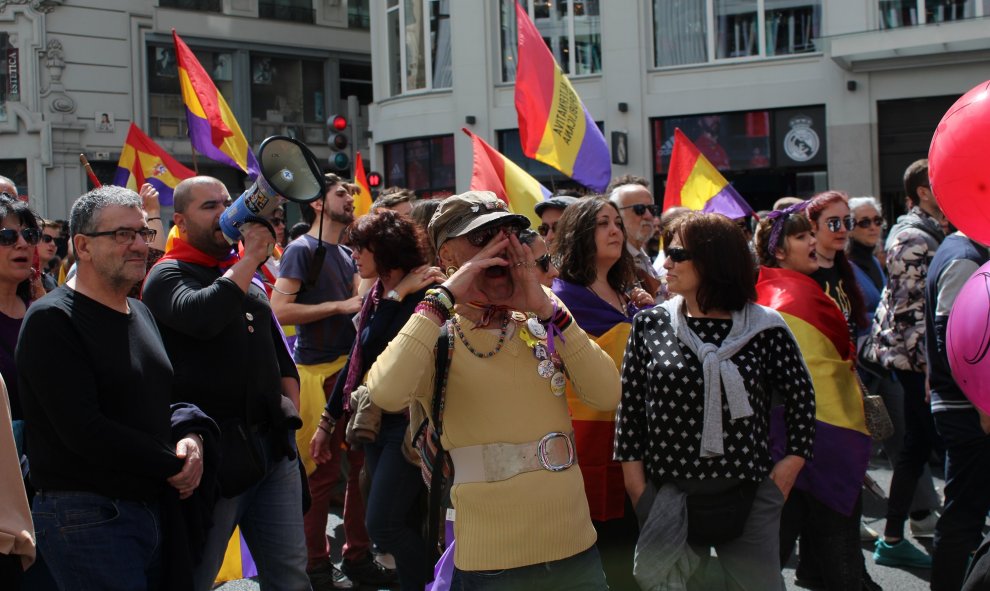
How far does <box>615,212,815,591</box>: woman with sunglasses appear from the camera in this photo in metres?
3.71

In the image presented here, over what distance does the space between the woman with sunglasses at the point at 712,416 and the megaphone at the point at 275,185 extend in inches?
54.2

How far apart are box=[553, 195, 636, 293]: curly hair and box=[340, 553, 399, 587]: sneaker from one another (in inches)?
89.6

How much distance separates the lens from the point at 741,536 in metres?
3.79

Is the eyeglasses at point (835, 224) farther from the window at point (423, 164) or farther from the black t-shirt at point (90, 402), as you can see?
the window at point (423, 164)

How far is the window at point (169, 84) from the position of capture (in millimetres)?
28750

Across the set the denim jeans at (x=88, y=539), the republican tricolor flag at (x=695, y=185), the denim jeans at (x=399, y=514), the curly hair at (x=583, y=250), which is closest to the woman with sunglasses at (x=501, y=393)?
the denim jeans at (x=88, y=539)

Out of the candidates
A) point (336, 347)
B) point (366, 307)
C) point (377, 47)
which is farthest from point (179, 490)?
point (377, 47)

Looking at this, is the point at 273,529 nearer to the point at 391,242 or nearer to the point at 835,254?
the point at 391,242

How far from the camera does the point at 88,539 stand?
339cm

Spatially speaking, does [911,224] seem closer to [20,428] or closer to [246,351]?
[246,351]

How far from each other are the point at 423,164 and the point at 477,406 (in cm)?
1917

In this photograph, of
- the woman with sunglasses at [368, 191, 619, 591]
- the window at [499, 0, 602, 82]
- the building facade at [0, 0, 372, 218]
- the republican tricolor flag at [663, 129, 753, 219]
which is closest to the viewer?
the woman with sunglasses at [368, 191, 619, 591]

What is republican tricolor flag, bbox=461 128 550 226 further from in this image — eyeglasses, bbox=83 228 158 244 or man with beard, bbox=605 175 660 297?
eyeglasses, bbox=83 228 158 244

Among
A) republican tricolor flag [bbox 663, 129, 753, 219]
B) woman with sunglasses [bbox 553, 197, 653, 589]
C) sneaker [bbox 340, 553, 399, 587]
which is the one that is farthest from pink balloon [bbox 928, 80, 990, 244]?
republican tricolor flag [bbox 663, 129, 753, 219]
